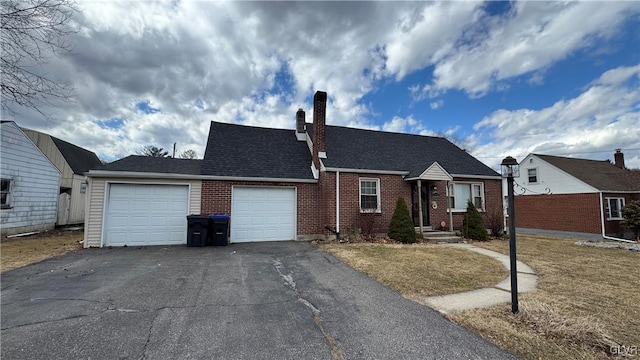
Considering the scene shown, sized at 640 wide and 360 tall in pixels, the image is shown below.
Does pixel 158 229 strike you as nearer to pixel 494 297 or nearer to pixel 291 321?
pixel 291 321

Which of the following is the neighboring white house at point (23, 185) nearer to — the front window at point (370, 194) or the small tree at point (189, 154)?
the front window at point (370, 194)

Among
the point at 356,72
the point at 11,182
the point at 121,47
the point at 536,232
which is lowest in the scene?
the point at 536,232

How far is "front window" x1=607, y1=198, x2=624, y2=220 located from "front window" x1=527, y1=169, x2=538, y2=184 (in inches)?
148

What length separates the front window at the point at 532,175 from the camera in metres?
18.6

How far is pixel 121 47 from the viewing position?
8477 millimetres

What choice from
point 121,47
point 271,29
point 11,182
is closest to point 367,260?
point 271,29

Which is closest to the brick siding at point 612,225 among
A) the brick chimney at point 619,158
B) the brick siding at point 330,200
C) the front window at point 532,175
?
the front window at point 532,175

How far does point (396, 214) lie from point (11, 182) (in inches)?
691

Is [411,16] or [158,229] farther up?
[411,16]

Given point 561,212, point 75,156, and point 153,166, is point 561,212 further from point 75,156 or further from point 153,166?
point 75,156

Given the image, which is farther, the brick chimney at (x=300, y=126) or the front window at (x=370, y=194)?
the brick chimney at (x=300, y=126)

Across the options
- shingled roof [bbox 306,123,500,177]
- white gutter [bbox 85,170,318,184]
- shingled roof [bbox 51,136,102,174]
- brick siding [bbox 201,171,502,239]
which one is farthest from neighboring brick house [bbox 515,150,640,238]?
shingled roof [bbox 51,136,102,174]

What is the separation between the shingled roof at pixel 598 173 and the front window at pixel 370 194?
1406 centimetres

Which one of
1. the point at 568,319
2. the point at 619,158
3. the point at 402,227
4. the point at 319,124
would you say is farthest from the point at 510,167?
the point at 619,158
